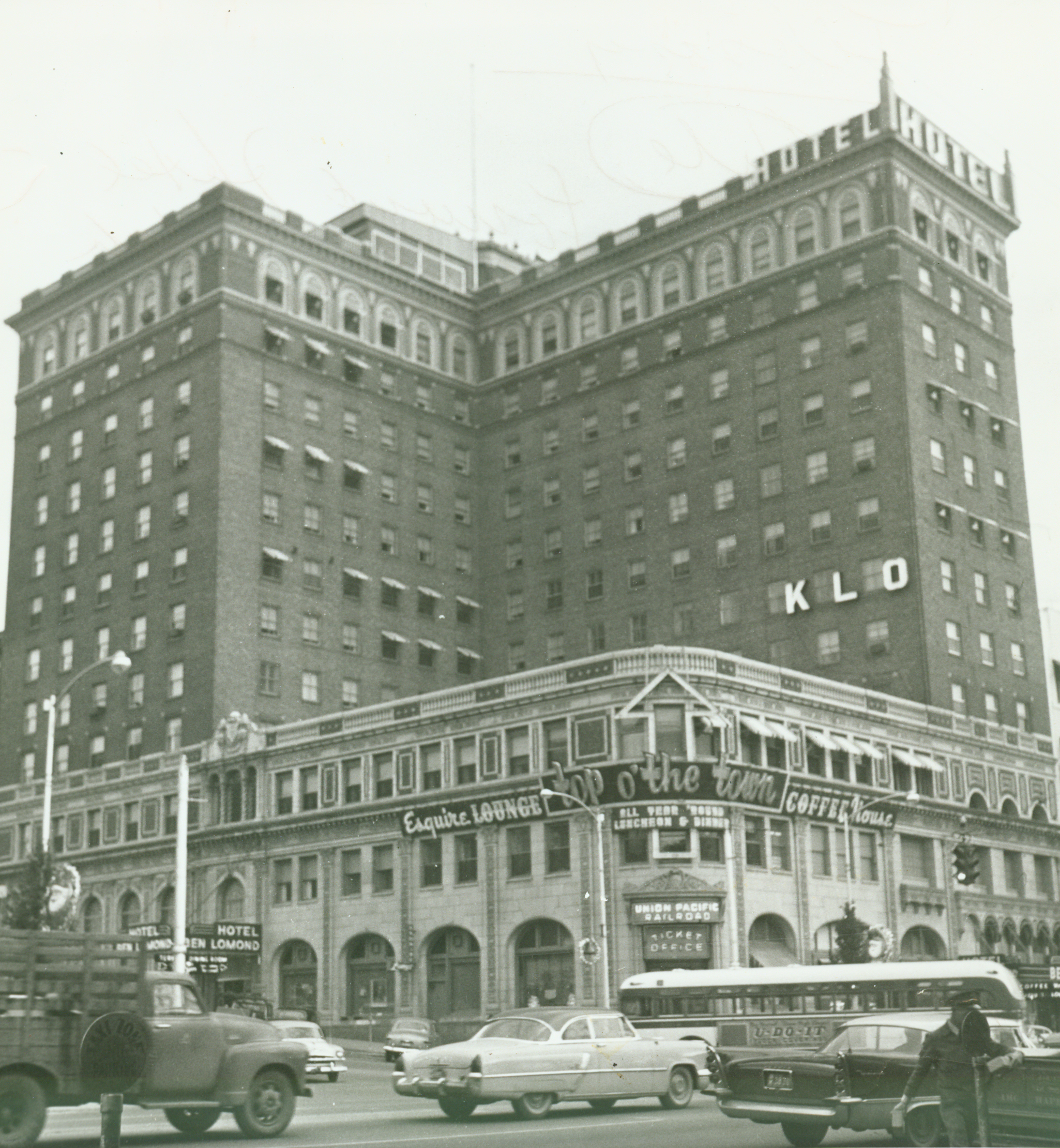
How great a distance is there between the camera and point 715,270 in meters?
87.1

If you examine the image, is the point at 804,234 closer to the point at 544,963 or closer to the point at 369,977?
the point at 544,963

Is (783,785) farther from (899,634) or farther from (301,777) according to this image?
(301,777)

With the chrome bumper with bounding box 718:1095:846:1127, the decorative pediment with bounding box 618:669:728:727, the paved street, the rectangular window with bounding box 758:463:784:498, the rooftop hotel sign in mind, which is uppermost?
the rooftop hotel sign

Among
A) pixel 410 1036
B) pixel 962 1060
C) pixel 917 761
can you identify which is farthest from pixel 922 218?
pixel 962 1060

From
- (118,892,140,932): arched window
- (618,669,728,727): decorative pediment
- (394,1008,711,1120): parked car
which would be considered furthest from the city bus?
(118,892,140,932): arched window

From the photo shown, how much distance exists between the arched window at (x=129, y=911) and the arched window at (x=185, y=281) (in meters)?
32.1

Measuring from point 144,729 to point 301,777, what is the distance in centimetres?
1374

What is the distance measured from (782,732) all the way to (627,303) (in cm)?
3576

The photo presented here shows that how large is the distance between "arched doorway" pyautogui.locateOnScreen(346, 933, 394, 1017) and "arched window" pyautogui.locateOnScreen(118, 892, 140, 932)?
14.3 metres

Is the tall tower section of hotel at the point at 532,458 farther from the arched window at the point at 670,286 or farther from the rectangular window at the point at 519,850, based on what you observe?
the rectangular window at the point at 519,850

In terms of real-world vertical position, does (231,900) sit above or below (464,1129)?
above

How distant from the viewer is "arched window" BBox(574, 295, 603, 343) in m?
92.6

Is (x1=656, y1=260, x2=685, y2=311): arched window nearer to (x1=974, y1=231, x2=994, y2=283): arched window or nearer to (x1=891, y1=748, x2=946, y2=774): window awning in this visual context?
(x1=974, y1=231, x2=994, y2=283): arched window

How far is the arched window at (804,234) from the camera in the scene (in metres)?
83.2
